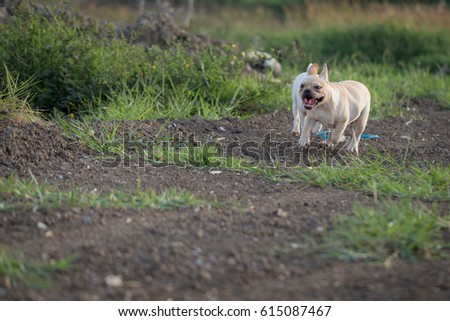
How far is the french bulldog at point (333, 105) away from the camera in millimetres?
6035

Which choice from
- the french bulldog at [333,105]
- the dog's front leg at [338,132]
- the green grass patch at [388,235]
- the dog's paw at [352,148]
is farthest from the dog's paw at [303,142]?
the green grass patch at [388,235]

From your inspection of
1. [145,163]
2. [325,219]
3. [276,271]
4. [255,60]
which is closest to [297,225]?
[325,219]

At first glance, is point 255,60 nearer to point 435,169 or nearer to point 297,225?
point 435,169

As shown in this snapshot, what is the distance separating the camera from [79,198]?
485cm

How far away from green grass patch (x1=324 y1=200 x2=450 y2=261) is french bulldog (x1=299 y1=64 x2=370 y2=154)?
171 centimetres

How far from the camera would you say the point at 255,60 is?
29.0ft

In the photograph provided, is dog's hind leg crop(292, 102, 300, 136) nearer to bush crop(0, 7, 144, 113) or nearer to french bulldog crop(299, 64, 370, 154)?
french bulldog crop(299, 64, 370, 154)

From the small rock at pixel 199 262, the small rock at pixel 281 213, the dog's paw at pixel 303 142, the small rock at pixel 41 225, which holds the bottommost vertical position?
the dog's paw at pixel 303 142

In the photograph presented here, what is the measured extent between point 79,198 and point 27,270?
110 cm

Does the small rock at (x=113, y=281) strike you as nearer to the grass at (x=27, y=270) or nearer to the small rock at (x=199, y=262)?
the grass at (x=27, y=270)

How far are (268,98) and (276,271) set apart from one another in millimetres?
4453

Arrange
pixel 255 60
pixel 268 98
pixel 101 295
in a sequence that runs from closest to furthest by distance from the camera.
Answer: pixel 101 295 → pixel 268 98 → pixel 255 60

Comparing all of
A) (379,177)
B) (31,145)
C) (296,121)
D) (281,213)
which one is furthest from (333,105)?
(31,145)

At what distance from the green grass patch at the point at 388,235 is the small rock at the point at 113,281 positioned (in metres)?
1.20
